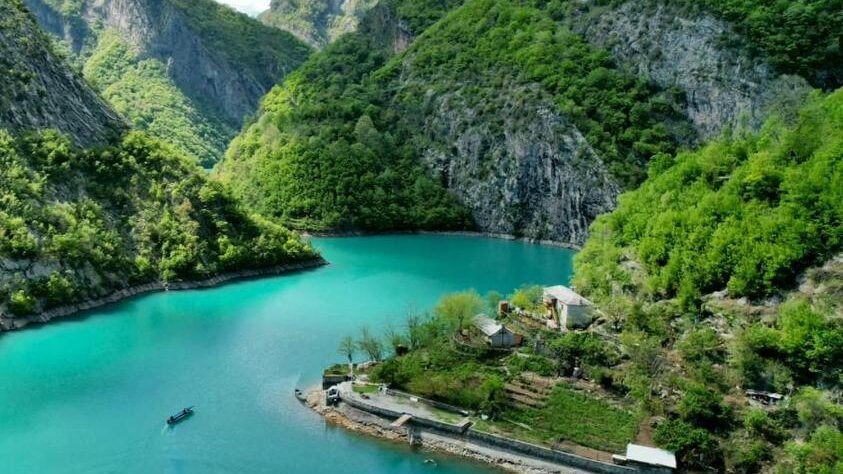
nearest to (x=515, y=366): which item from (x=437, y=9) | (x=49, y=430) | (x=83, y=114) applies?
(x=49, y=430)

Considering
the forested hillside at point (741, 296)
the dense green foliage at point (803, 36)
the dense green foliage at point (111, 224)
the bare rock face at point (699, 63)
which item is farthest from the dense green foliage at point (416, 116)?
the forested hillside at point (741, 296)

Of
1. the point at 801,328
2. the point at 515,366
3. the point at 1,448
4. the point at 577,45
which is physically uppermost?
the point at 577,45

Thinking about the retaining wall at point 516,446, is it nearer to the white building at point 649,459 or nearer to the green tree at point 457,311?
the white building at point 649,459

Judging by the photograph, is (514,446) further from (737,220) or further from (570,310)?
(737,220)

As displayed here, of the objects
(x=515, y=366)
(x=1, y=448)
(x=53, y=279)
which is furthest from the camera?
(x=53, y=279)

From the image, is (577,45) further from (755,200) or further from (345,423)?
(345,423)

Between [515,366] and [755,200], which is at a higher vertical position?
[755,200]

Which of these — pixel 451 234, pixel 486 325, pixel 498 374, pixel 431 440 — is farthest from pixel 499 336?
pixel 451 234
